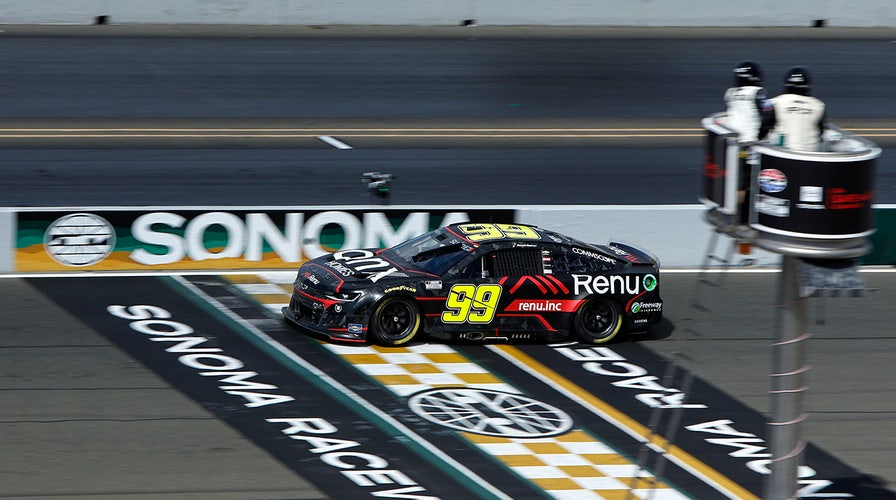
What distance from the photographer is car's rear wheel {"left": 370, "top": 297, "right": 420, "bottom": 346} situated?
49.5 feet

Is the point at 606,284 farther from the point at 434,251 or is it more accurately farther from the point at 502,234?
the point at 434,251

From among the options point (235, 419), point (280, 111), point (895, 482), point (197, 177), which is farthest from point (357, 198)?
point (895, 482)

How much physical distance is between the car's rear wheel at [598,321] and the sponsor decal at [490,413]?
2.07 m

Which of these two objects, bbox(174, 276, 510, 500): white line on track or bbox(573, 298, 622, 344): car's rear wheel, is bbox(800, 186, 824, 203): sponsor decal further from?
bbox(573, 298, 622, 344): car's rear wheel

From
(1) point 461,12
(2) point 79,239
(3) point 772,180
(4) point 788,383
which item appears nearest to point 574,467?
(4) point 788,383

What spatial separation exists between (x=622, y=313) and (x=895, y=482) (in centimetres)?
435

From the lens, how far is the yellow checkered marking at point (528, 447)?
465 inches

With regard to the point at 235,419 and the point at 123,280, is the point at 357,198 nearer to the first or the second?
the point at 123,280

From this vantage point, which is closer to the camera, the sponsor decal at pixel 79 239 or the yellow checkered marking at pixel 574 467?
the yellow checkered marking at pixel 574 467

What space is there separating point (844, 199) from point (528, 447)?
4.50 metres

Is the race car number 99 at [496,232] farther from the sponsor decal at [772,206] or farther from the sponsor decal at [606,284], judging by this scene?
the sponsor decal at [772,206]

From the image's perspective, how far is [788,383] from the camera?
9.84 m

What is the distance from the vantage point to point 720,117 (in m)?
10.2

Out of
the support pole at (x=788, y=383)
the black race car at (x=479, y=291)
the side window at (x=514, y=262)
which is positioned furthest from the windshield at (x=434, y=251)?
the support pole at (x=788, y=383)
